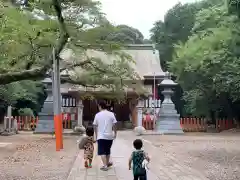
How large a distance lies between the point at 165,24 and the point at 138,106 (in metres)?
18.1

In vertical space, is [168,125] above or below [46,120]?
below

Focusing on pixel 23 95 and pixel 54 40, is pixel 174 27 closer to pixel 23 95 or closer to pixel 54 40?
pixel 23 95

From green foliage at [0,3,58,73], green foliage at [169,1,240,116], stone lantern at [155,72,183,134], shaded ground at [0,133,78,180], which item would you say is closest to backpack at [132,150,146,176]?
shaded ground at [0,133,78,180]

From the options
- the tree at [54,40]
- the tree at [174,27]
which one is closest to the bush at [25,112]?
the tree at [54,40]

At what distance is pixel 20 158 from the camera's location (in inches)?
468

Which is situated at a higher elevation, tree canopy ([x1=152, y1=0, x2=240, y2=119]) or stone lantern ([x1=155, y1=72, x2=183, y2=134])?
tree canopy ([x1=152, y1=0, x2=240, y2=119])

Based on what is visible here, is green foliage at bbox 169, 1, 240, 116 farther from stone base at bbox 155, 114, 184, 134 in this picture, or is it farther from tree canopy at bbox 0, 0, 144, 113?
tree canopy at bbox 0, 0, 144, 113

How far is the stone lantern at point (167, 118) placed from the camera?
25609 millimetres

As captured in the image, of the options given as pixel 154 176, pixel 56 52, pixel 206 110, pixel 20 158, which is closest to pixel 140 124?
pixel 206 110

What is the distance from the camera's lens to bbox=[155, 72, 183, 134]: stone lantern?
25609 millimetres

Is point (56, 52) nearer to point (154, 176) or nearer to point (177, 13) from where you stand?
point (154, 176)

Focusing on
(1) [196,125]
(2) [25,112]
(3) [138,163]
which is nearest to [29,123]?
(2) [25,112]

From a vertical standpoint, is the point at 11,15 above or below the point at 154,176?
above

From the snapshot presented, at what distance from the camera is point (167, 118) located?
25969 millimetres
